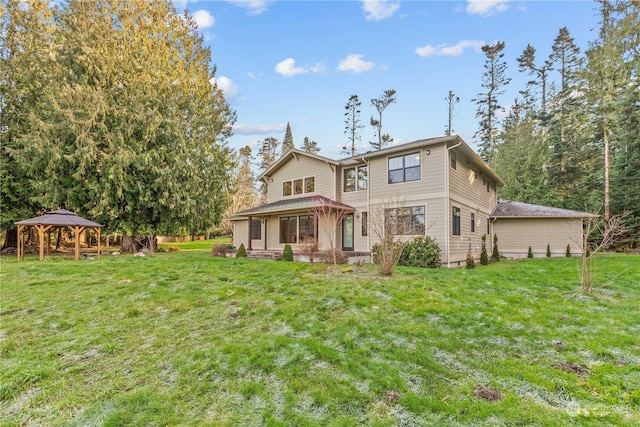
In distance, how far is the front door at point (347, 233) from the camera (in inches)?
587

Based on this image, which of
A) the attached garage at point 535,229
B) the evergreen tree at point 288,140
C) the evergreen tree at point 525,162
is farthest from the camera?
the evergreen tree at point 288,140

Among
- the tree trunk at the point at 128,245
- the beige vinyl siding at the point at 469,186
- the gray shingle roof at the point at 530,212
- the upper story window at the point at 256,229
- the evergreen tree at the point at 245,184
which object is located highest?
the evergreen tree at the point at 245,184

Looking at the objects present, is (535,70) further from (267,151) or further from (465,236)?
(267,151)

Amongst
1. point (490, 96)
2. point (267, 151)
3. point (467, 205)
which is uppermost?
point (490, 96)

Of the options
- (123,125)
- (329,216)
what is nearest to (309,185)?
(329,216)

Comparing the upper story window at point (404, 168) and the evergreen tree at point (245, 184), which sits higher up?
the evergreen tree at point (245, 184)

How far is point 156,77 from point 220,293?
15.5m

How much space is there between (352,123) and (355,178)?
61.0 ft

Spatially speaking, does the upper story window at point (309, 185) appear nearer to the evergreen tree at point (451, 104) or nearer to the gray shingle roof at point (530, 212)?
the gray shingle roof at point (530, 212)

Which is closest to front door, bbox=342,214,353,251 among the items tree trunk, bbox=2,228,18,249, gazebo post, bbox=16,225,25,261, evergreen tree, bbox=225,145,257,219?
gazebo post, bbox=16,225,25,261

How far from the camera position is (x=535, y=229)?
16.7 metres

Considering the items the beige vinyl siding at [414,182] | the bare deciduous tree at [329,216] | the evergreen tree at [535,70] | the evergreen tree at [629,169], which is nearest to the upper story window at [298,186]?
the bare deciduous tree at [329,216]

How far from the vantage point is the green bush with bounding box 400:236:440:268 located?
11266 mm

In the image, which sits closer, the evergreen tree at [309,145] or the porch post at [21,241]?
the porch post at [21,241]
